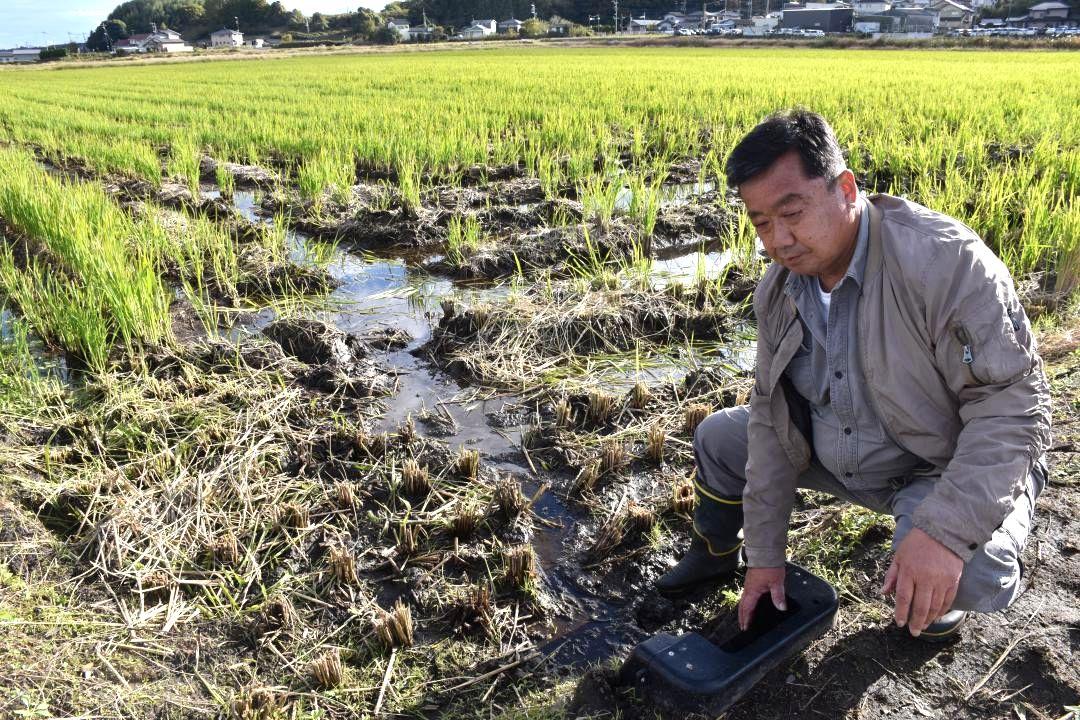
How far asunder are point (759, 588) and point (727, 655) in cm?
16

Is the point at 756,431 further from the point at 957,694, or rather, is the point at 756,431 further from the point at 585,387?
the point at 585,387

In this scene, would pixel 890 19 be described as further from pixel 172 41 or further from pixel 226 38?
pixel 172 41

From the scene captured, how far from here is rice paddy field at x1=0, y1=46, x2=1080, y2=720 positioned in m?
1.57

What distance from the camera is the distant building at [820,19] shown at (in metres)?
49.4

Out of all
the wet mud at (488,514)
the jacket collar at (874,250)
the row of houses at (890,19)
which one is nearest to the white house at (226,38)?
the row of houses at (890,19)

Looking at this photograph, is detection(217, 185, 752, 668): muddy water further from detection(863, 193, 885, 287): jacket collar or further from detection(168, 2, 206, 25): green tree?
detection(168, 2, 206, 25): green tree

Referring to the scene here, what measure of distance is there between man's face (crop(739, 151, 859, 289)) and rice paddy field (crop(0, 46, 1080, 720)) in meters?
0.88

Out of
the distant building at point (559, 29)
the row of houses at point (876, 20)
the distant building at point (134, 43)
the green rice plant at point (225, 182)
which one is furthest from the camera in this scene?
the distant building at point (134, 43)

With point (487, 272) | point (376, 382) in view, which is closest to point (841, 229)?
point (376, 382)

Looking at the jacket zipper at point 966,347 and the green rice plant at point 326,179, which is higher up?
the green rice plant at point 326,179

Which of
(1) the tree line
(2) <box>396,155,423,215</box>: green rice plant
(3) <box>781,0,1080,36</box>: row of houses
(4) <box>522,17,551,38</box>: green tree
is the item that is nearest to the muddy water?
(2) <box>396,155,423,215</box>: green rice plant

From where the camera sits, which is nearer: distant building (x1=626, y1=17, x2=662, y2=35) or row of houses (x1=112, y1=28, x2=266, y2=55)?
row of houses (x1=112, y1=28, x2=266, y2=55)

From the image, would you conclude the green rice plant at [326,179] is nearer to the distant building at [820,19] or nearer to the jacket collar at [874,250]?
the jacket collar at [874,250]

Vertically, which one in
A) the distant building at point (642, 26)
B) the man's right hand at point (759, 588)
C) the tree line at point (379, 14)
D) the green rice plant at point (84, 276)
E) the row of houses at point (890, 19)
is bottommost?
the man's right hand at point (759, 588)
